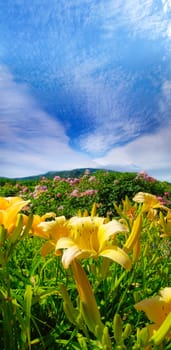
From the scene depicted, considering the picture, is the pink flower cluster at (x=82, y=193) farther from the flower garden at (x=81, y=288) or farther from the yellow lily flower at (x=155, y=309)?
the yellow lily flower at (x=155, y=309)

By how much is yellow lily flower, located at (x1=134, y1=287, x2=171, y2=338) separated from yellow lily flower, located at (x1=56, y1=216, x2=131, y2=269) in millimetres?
88

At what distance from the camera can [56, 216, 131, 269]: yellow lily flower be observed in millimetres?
900

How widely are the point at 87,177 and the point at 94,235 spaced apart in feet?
29.8

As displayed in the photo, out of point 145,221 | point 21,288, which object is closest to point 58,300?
point 21,288

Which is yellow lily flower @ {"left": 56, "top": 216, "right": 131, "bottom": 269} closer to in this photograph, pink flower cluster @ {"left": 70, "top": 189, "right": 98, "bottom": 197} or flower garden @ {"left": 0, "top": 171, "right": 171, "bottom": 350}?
flower garden @ {"left": 0, "top": 171, "right": 171, "bottom": 350}

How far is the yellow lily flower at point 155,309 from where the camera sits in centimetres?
87

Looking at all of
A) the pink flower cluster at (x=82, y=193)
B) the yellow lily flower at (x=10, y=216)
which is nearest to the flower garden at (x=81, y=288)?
the yellow lily flower at (x=10, y=216)

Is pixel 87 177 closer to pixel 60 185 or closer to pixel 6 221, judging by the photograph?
pixel 60 185

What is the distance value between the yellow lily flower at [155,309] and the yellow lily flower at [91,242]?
0.29ft

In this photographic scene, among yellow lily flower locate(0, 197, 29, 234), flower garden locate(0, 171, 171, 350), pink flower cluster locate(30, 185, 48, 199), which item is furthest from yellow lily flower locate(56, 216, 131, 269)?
pink flower cluster locate(30, 185, 48, 199)

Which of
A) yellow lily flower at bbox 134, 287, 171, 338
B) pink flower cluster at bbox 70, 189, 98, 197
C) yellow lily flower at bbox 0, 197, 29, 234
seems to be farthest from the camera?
pink flower cluster at bbox 70, 189, 98, 197

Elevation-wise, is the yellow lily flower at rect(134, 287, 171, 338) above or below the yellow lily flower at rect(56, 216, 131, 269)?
below

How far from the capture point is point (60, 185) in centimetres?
998

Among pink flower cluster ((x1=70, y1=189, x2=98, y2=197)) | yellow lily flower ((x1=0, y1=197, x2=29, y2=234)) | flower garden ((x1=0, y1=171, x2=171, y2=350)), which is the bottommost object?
flower garden ((x1=0, y1=171, x2=171, y2=350))
